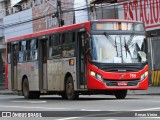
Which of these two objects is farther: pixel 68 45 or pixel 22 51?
pixel 22 51

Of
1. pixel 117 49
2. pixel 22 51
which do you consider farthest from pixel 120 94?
pixel 22 51

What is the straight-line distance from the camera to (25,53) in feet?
85.7

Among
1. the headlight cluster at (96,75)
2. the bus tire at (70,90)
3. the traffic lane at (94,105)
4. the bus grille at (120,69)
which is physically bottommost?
the traffic lane at (94,105)

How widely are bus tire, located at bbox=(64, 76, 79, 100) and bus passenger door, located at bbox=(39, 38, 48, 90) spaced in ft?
7.74

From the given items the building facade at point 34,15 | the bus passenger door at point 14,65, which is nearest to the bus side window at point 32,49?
the bus passenger door at point 14,65

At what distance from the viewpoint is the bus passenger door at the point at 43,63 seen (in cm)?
2430

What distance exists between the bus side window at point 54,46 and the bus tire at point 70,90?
1390 millimetres

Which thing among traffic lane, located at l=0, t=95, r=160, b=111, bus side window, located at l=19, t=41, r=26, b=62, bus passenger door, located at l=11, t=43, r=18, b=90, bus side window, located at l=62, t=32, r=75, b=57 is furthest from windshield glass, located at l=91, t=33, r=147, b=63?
bus passenger door, located at l=11, t=43, r=18, b=90

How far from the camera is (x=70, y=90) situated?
22078mm

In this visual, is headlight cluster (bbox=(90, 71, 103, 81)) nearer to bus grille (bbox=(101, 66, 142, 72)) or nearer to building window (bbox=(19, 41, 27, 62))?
bus grille (bbox=(101, 66, 142, 72))

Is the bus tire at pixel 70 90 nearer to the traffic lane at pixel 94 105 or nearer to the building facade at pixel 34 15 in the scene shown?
the traffic lane at pixel 94 105

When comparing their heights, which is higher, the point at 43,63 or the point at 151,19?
the point at 151,19

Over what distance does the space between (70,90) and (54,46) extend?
233cm

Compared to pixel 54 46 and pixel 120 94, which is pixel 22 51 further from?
pixel 120 94
